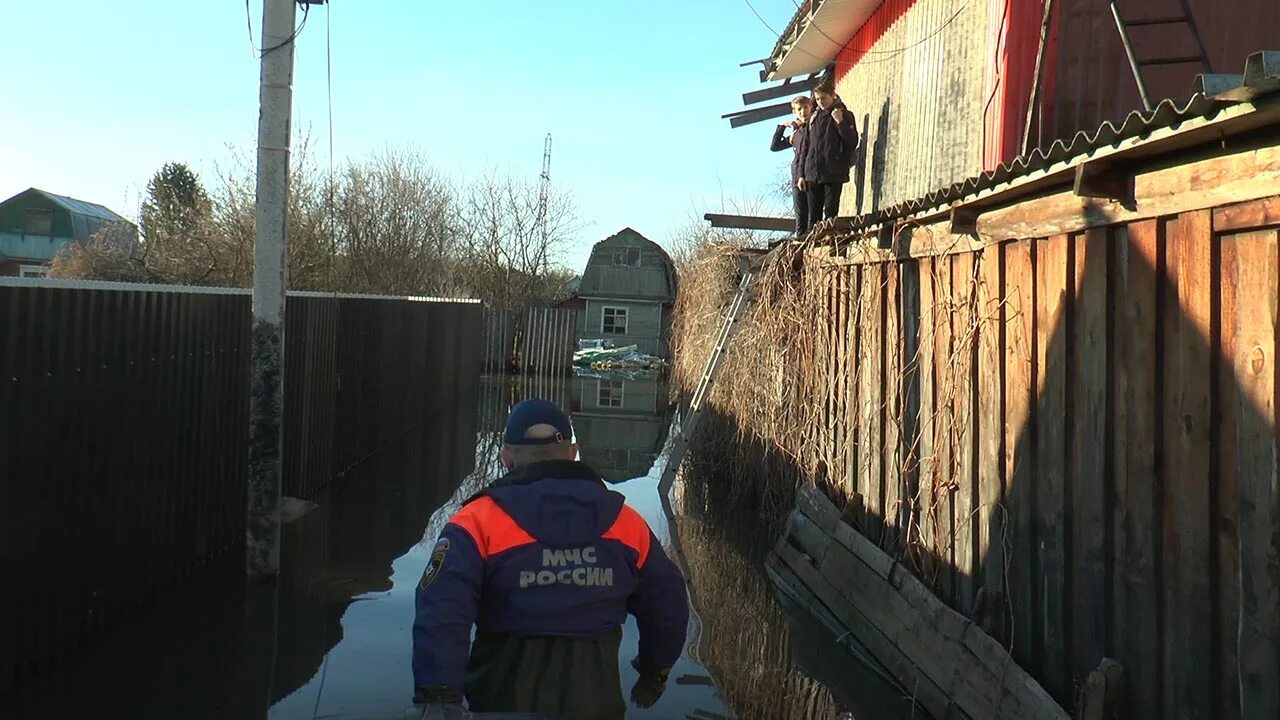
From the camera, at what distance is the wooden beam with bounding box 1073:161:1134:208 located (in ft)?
15.4

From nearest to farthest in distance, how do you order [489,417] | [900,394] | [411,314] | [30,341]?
[30,341], [900,394], [411,314], [489,417]

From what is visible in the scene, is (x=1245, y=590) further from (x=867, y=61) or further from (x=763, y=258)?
(x=867, y=61)

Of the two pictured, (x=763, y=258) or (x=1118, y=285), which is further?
(x=763, y=258)

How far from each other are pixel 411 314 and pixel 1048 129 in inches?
433

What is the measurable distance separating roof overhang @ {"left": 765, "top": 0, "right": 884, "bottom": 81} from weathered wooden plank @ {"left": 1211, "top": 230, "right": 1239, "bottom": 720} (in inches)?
405

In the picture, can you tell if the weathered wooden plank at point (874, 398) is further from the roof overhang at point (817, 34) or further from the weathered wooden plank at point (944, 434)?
the roof overhang at point (817, 34)

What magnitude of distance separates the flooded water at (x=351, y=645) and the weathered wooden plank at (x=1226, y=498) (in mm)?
2514

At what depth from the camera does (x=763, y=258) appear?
11.9 metres

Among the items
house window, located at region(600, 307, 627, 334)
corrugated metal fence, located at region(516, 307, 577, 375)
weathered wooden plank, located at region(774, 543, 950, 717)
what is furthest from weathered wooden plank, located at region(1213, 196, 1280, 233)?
house window, located at region(600, 307, 627, 334)

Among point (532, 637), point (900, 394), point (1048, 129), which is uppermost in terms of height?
point (1048, 129)

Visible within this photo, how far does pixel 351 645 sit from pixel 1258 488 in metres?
4.96

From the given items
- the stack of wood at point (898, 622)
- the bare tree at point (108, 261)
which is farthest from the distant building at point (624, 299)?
the stack of wood at point (898, 622)

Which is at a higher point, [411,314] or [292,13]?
[292,13]

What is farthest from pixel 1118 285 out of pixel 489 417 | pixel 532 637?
pixel 489 417
